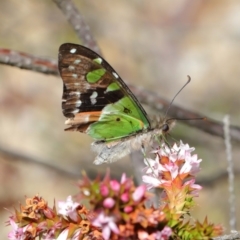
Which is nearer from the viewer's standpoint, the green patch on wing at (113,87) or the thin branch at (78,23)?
the green patch on wing at (113,87)

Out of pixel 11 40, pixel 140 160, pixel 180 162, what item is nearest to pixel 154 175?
pixel 180 162

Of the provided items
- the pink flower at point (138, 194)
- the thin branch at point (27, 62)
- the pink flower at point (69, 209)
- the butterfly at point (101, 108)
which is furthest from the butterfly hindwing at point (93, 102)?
the pink flower at point (138, 194)

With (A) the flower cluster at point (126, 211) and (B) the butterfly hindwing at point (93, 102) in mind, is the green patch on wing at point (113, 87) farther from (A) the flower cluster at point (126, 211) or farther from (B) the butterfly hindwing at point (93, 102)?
(A) the flower cluster at point (126, 211)

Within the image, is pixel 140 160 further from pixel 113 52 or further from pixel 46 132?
pixel 113 52

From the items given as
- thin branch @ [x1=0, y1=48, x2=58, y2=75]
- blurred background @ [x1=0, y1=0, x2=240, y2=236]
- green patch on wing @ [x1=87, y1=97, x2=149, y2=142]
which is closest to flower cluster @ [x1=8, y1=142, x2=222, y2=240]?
green patch on wing @ [x1=87, y1=97, x2=149, y2=142]

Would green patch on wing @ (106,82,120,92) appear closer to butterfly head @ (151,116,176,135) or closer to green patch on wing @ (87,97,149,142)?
green patch on wing @ (87,97,149,142)
